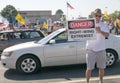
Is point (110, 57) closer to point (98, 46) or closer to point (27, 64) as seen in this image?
point (27, 64)

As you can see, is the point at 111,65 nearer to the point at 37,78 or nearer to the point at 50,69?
the point at 50,69

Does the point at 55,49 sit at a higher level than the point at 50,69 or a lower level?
higher

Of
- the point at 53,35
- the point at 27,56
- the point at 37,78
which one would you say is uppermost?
the point at 53,35

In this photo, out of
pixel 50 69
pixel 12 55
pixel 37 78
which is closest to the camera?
pixel 37 78

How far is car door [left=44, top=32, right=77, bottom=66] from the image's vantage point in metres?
8.48

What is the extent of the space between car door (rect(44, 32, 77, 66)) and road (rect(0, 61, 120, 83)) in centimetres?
34

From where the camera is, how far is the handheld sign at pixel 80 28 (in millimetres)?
6602

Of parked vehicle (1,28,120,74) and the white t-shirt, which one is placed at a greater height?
the white t-shirt

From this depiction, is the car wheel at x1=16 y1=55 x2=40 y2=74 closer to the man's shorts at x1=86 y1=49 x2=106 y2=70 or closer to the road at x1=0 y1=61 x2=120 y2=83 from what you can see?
the road at x1=0 y1=61 x2=120 y2=83

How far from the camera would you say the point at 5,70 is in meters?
9.27

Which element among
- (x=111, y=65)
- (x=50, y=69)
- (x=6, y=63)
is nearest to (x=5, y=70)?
(x=6, y=63)

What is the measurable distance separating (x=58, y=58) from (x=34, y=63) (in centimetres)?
76

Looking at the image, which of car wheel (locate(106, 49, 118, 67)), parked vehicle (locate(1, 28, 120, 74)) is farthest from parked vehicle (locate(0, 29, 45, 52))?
car wheel (locate(106, 49, 118, 67))

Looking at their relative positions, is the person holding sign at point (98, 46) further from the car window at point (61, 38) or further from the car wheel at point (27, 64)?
the car wheel at point (27, 64)
